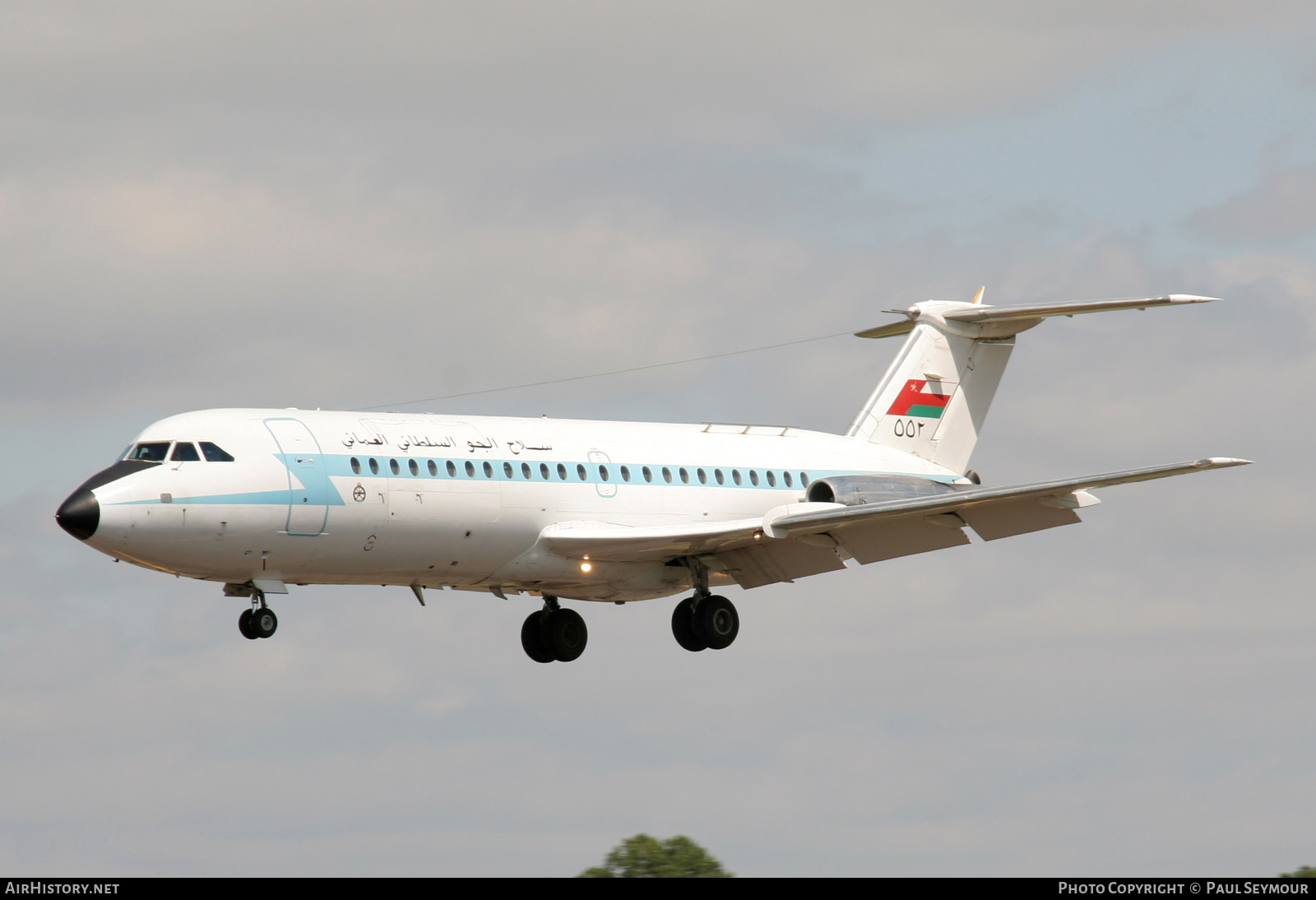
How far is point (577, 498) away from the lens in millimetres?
38906

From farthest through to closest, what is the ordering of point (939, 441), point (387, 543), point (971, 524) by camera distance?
1. point (939, 441)
2. point (971, 524)
3. point (387, 543)

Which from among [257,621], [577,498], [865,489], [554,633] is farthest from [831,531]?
[257,621]

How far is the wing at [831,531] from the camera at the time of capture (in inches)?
1503

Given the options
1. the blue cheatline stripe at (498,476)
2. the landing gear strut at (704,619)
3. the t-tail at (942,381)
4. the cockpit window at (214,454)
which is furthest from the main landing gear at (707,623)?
the cockpit window at (214,454)

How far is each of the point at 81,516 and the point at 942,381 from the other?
1974 cm

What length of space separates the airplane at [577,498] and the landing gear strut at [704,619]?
0.05 meters

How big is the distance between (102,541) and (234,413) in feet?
11.0

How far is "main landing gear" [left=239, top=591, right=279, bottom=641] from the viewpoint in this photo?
35.8m

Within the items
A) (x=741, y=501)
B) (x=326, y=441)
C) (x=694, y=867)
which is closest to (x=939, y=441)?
(x=741, y=501)

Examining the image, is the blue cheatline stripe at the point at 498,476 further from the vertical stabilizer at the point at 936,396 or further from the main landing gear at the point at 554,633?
the main landing gear at the point at 554,633

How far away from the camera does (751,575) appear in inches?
1636

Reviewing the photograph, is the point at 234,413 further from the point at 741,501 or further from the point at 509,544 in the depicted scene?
the point at 741,501

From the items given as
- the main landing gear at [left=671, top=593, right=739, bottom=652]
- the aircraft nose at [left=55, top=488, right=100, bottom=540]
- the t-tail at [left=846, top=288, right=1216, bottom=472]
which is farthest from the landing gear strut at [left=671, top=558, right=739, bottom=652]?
the aircraft nose at [left=55, top=488, right=100, bottom=540]

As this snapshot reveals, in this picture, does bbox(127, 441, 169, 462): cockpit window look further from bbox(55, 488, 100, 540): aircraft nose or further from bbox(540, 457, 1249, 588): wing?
bbox(540, 457, 1249, 588): wing
